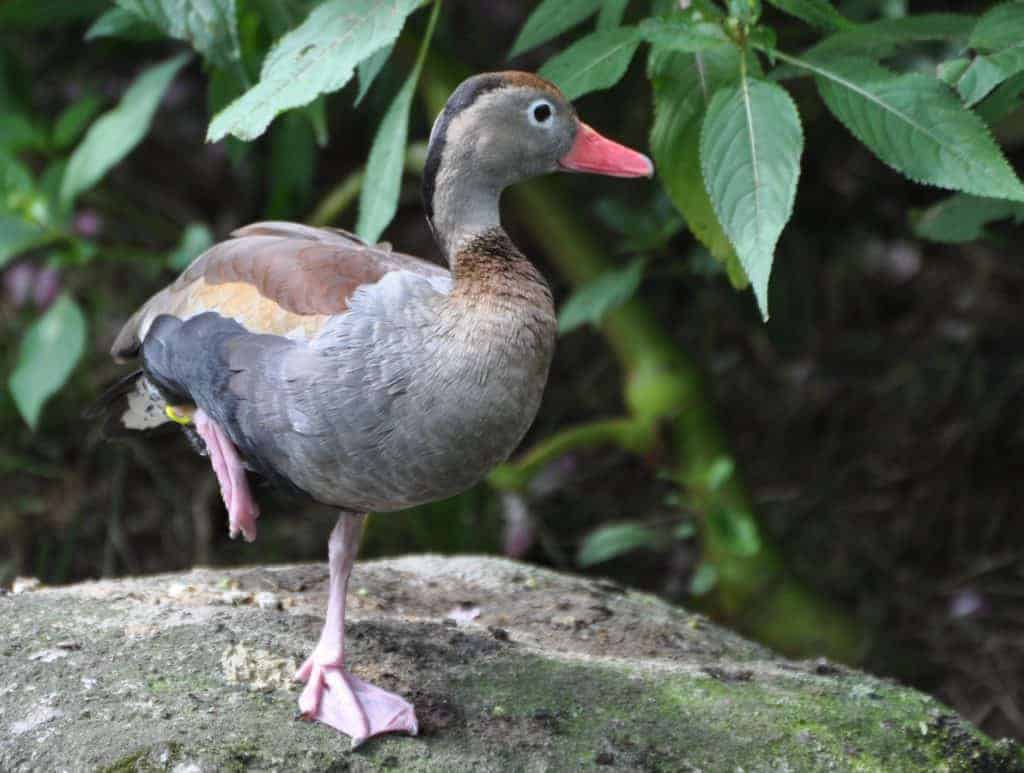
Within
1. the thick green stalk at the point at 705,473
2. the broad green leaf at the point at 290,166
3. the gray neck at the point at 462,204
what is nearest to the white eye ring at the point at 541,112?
the gray neck at the point at 462,204

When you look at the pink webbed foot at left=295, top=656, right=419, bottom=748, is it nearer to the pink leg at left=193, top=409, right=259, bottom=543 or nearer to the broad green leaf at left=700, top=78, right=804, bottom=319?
the pink leg at left=193, top=409, right=259, bottom=543

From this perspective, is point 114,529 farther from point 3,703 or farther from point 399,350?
point 399,350

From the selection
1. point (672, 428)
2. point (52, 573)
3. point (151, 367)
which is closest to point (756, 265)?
point (151, 367)

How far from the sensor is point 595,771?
90.9 inches

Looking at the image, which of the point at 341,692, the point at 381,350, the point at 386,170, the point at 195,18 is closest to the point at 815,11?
the point at 386,170

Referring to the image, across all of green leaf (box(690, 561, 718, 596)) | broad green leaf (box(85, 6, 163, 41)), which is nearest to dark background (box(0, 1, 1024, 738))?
green leaf (box(690, 561, 718, 596))

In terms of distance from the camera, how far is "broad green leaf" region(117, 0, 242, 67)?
8.79 ft

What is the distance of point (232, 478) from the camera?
253cm

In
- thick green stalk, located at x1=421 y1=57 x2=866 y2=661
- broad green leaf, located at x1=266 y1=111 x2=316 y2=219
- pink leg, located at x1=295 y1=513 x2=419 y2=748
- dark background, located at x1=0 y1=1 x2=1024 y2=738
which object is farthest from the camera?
dark background, located at x1=0 y1=1 x2=1024 y2=738

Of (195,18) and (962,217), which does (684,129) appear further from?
(195,18)

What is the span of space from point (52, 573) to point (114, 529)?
346 millimetres

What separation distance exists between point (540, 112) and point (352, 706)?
1079 mm

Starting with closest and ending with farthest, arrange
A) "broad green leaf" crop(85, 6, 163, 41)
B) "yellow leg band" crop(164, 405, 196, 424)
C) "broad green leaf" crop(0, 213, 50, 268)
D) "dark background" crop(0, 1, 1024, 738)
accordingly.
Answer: "yellow leg band" crop(164, 405, 196, 424) → "broad green leaf" crop(85, 6, 163, 41) → "broad green leaf" crop(0, 213, 50, 268) → "dark background" crop(0, 1, 1024, 738)

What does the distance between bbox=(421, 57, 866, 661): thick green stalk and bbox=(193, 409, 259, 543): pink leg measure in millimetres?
1497
